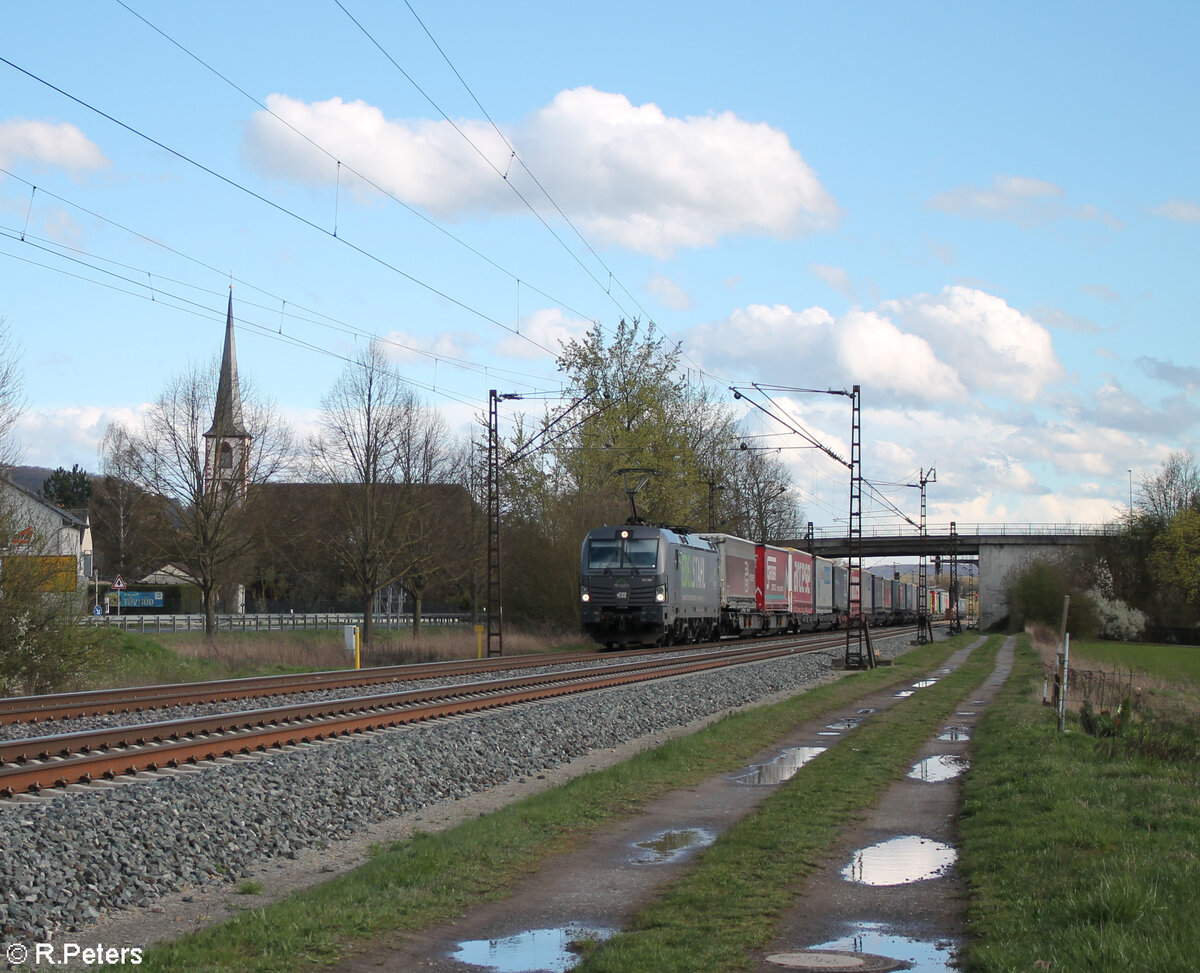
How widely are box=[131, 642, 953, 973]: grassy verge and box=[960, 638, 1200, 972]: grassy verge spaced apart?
3137mm

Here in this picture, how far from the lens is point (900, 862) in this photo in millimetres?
8617

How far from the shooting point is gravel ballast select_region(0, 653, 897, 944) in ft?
24.1

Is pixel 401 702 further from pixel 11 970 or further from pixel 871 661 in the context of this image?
pixel 871 661

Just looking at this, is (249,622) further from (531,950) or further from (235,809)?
(531,950)

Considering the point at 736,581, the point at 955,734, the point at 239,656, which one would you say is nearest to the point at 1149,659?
the point at 736,581

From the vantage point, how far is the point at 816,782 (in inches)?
478

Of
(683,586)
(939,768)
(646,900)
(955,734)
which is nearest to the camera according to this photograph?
(646,900)

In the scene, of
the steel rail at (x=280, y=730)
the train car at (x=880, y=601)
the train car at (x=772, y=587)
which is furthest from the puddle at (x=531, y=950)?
the train car at (x=880, y=601)

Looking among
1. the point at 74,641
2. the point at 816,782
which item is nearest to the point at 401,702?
the point at 74,641

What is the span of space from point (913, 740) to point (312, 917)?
1114cm

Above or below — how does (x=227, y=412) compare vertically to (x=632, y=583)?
above

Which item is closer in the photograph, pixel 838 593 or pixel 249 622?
pixel 249 622

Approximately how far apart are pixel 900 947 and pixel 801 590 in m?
55.2

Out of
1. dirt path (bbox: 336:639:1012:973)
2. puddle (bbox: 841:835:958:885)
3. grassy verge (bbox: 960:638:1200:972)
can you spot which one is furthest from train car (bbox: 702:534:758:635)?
puddle (bbox: 841:835:958:885)
